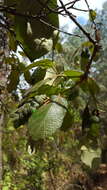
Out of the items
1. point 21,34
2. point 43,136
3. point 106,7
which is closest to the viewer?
point 43,136

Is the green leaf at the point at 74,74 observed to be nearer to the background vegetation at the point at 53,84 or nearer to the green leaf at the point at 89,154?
the background vegetation at the point at 53,84

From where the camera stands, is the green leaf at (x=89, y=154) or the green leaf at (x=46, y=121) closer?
the green leaf at (x=46, y=121)

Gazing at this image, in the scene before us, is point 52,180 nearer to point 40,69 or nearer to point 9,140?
point 9,140

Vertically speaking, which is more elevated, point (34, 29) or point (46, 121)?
point (34, 29)

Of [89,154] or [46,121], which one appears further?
[89,154]

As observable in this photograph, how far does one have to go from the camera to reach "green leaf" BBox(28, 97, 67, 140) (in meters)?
0.39

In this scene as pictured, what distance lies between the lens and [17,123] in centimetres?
55

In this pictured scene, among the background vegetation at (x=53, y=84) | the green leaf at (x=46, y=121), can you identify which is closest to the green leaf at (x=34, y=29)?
the background vegetation at (x=53, y=84)

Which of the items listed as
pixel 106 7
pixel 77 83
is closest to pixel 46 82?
pixel 77 83

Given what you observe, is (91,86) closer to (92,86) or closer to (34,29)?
(92,86)

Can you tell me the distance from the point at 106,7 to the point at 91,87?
21.0 metres

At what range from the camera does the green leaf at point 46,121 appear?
39 cm

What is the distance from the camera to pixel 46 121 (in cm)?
40

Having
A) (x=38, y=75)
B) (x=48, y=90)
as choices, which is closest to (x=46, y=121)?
(x=48, y=90)
